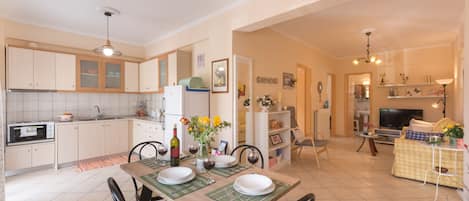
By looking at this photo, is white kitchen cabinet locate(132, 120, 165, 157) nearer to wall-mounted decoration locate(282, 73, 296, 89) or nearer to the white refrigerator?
the white refrigerator

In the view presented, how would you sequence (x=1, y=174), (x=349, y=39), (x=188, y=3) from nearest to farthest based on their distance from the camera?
(x=1, y=174) < (x=188, y=3) < (x=349, y=39)

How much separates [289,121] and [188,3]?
2.59 metres

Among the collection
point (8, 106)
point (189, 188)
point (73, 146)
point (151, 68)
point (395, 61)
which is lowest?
point (73, 146)

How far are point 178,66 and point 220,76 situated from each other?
109 cm

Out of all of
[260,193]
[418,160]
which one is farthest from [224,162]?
[418,160]

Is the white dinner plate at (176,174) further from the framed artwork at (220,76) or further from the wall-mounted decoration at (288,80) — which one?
the wall-mounted decoration at (288,80)

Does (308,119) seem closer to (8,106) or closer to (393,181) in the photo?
(393,181)

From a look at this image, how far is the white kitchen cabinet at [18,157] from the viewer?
129 inches

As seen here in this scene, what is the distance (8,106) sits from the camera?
139 inches

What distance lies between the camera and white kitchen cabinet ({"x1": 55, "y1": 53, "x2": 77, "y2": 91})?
3822 millimetres

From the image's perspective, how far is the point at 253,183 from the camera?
58.0 inches

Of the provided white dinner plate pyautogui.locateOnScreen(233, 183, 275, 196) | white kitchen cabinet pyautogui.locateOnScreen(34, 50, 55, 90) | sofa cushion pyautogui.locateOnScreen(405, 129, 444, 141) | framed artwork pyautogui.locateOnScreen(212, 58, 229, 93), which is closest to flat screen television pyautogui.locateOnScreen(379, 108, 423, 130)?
sofa cushion pyautogui.locateOnScreen(405, 129, 444, 141)

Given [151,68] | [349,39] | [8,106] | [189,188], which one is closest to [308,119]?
[349,39]

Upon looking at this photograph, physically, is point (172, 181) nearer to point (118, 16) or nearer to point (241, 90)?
point (241, 90)
